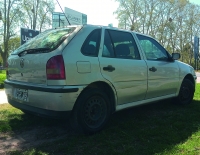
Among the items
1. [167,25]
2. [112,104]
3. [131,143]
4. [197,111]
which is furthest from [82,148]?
[167,25]

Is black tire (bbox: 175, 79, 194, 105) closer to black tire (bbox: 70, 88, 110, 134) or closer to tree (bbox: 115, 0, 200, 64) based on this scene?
black tire (bbox: 70, 88, 110, 134)

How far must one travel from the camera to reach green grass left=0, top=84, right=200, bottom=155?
2.89m

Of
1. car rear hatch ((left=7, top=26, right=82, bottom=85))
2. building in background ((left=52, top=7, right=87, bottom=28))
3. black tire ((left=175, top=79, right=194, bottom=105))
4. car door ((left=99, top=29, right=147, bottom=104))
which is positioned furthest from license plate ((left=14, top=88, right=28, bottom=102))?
building in background ((left=52, top=7, right=87, bottom=28))

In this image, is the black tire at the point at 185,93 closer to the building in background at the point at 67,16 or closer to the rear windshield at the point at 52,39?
the rear windshield at the point at 52,39

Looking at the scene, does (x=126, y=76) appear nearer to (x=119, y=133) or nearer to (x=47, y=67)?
(x=119, y=133)

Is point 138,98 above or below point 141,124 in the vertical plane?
above

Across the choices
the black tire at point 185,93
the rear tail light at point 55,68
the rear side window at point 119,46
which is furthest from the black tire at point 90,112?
the black tire at point 185,93

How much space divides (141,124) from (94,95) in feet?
3.65

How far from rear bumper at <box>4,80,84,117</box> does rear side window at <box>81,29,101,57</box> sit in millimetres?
563

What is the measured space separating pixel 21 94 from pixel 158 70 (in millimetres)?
2631

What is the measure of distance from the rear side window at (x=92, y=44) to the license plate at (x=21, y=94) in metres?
1.07

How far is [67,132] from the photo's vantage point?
141 inches

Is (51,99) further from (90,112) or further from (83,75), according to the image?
(90,112)

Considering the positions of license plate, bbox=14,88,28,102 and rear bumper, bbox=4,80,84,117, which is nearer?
rear bumper, bbox=4,80,84,117
